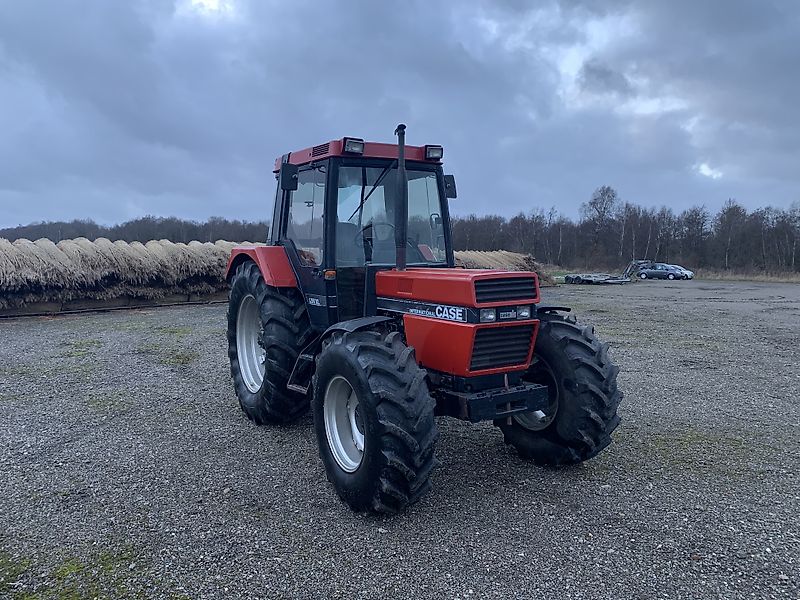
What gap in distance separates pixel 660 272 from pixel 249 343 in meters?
43.7

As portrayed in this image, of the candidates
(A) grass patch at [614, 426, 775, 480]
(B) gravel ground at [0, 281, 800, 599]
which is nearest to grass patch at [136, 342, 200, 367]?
(B) gravel ground at [0, 281, 800, 599]

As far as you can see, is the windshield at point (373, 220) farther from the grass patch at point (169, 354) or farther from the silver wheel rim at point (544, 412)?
the grass patch at point (169, 354)

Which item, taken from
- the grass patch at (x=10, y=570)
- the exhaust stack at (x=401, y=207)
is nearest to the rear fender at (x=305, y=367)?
the exhaust stack at (x=401, y=207)

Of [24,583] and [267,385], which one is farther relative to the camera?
[267,385]

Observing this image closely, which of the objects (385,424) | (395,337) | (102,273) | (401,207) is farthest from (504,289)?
(102,273)

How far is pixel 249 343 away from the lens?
693 cm

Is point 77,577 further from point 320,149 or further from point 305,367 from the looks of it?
point 320,149

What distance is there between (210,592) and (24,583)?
3.45 feet

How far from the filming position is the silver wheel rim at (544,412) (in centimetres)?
481

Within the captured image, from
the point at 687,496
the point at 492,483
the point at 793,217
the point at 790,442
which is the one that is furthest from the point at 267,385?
the point at 793,217

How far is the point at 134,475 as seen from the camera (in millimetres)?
4980

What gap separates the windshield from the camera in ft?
17.7

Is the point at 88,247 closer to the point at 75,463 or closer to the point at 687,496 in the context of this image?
the point at 75,463

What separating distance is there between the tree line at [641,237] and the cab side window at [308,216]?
42.2 m
